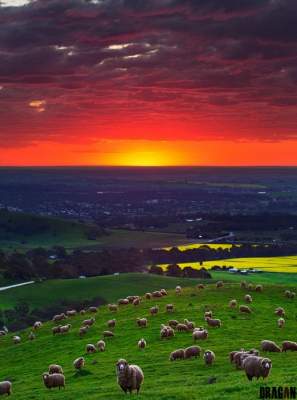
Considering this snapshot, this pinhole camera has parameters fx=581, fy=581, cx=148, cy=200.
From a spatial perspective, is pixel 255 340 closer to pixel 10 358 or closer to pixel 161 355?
pixel 161 355

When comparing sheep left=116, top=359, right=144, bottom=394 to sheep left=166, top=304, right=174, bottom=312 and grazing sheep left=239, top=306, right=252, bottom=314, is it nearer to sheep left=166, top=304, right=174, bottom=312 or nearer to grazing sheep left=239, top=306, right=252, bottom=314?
grazing sheep left=239, top=306, right=252, bottom=314

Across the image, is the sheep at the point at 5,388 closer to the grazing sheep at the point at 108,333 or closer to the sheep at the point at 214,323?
the grazing sheep at the point at 108,333

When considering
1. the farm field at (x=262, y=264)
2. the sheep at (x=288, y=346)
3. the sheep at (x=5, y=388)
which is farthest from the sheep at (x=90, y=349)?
the farm field at (x=262, y=264)

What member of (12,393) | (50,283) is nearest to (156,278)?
(50,283)

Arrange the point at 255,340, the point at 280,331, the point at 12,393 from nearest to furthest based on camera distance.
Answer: the point at 12,393
the point at 255,340
the point at 280,331

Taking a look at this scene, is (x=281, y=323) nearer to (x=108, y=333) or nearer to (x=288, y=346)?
(x=288, y=346)

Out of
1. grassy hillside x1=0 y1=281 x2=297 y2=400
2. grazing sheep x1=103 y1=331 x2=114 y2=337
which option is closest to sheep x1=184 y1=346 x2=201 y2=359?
grassy hillside x1=0 y1=281 x2=297 y2=400

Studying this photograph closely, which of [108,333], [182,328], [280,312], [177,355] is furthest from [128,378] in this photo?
[280,312]
